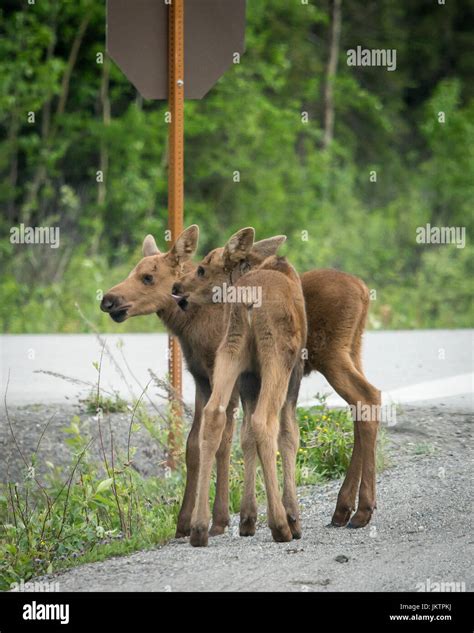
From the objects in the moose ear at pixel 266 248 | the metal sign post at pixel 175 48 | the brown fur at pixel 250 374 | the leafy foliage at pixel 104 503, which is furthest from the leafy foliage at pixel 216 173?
the moose ear at pixel 266 248

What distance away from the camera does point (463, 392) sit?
36.1 ft

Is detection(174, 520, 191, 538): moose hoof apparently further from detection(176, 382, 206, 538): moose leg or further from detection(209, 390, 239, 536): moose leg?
detection(209, 390, 239, 536): moose leg

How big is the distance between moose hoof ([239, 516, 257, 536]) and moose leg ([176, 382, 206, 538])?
49cm

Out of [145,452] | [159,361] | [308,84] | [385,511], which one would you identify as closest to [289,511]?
[385,511]

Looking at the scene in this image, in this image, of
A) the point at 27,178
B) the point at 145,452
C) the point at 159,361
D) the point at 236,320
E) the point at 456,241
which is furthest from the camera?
the point at 27,178

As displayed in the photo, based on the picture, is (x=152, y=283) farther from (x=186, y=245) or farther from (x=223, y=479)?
(x=223, y=479)

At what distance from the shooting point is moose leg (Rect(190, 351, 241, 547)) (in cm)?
661

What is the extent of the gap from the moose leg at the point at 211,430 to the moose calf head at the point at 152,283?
0.68 m

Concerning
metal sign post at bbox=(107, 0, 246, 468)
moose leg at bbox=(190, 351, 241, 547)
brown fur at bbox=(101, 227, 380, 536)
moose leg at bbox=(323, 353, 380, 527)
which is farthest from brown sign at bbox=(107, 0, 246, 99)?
moose leg at bbox=(190, 351, 241, 547)

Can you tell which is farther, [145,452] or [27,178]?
[27,178]

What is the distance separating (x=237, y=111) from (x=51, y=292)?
632 centimetres

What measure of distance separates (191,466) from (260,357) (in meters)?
0.86

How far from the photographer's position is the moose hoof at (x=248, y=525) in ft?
22.8

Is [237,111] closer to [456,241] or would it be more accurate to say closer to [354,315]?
[456,241]
